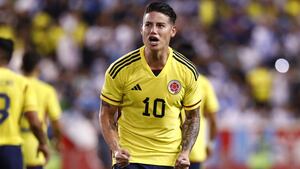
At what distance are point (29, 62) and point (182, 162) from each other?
4.19m

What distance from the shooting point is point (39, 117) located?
40.4ft

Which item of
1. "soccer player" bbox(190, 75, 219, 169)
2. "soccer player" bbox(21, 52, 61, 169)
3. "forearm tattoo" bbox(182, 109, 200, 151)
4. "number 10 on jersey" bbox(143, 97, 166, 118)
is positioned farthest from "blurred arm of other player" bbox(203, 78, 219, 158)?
"number 10 on jersey" bbox(143, 97, 166, 118)

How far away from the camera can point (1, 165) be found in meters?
10.6

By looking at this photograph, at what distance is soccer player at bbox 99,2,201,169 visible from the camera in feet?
29.1

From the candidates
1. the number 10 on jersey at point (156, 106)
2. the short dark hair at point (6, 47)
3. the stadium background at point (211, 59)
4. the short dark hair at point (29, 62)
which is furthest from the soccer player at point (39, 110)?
the stadium background at point (211, 59)

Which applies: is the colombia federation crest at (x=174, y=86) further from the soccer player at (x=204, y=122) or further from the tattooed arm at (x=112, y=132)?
the soccer player at (x=204, y=122)

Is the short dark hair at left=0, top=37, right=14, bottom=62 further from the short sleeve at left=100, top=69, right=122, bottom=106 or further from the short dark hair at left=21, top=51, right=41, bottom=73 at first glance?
the short sleeve at left=100, top=69, right=122, bottom=106

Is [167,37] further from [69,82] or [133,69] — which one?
[69,82]

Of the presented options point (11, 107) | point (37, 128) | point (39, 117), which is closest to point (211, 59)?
point (39, 117)

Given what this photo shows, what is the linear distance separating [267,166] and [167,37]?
11172 mm

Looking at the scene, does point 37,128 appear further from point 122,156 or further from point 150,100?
point 122,156

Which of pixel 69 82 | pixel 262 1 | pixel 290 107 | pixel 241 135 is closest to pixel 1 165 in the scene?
pixel 241 135

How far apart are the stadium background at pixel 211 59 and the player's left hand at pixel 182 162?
1009 cm

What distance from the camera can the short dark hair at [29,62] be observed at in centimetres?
1246
